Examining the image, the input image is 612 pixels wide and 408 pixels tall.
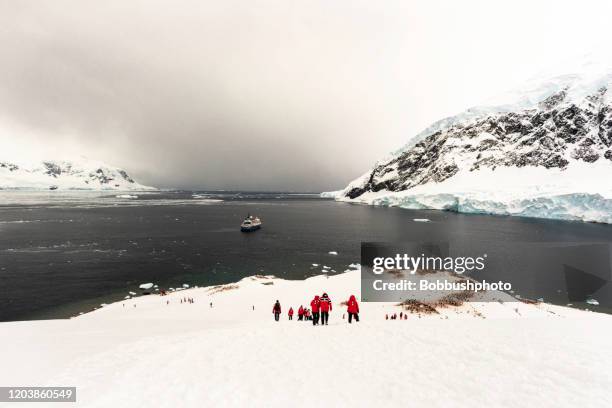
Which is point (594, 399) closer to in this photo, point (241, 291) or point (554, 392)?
point (554, 392)

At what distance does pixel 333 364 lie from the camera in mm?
10672

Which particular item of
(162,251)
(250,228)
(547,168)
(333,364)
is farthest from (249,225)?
(547,168)

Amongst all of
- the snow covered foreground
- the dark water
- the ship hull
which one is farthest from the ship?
the snow covered foreground

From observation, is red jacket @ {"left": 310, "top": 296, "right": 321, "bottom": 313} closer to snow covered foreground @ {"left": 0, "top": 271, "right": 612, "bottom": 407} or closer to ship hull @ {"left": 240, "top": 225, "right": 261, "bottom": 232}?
snow covered foreground @ {"left": 0, "top": 271, "right": 612, "bottom": 407}

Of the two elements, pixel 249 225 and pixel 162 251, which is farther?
pixel 249 225

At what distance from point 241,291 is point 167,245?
41679 millimetres

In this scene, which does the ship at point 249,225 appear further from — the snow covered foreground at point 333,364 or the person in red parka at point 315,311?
the person in red parka at point 315,311

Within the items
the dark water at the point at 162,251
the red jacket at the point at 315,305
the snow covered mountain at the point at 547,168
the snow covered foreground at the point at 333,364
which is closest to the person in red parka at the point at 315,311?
the red jacket at the point at 315,305

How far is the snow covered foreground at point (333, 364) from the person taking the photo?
8.38 m

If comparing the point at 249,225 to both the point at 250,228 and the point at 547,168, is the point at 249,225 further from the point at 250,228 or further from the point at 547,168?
the point at 547,168

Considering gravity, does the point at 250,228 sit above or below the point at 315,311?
below

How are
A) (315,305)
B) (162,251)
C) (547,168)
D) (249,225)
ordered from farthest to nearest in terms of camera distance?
(547,168) → (249,225) → (162,251) → (315,305)

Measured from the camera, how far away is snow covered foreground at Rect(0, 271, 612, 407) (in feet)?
27.5

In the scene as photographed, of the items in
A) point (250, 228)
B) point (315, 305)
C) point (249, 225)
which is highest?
point (315, 305)
